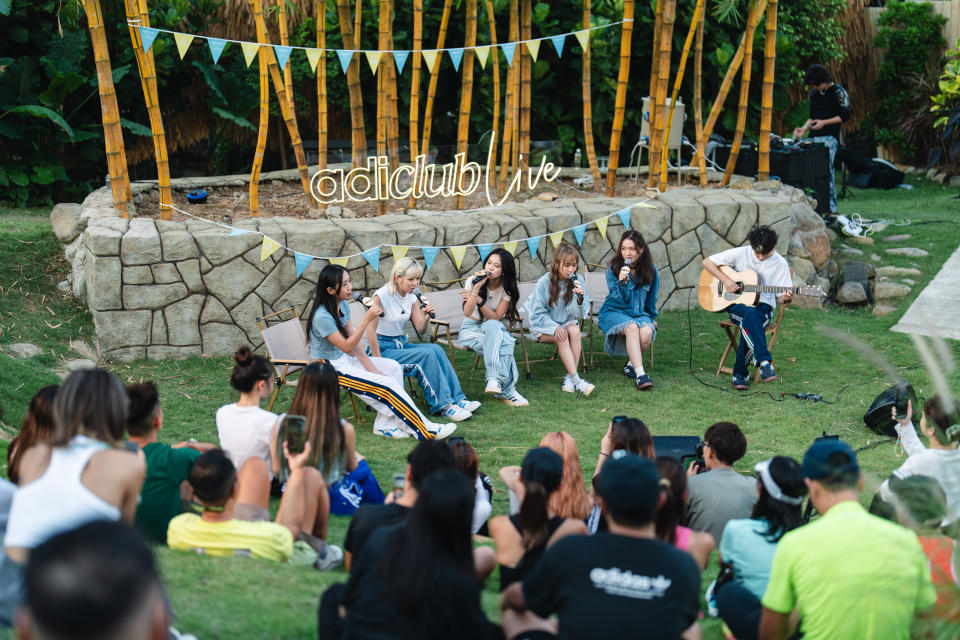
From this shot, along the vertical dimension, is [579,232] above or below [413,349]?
above

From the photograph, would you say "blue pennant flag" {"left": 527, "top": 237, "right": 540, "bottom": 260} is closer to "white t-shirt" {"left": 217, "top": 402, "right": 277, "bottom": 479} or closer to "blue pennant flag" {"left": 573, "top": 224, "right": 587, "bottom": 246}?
"blue pennant flag" {"left": 573, "top": 224, "right": 587, "bottom": 246}

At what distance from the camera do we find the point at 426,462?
3.14m

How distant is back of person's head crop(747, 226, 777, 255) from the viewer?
6.73 meters

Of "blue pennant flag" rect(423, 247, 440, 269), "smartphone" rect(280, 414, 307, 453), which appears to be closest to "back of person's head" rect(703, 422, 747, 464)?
"smartphone" rect(280, 414, 307, 453)

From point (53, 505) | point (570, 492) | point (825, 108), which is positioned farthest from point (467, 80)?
point (53, 505)

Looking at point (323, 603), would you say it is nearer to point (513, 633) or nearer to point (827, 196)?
point (513, 633)

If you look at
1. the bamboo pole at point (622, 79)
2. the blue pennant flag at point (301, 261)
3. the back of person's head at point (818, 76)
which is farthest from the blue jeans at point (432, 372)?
the back of person's head at point (818, 76)

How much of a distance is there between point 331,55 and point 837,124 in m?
6.28

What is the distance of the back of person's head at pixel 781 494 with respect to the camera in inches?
128

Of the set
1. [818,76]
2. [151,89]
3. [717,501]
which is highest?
[818,76]

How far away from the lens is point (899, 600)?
8.48 feet

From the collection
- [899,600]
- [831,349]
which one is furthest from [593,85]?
[899,600]

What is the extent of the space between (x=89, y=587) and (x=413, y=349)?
4690mm

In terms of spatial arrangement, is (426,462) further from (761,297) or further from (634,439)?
(761,297)
